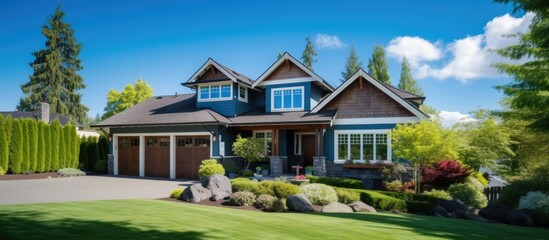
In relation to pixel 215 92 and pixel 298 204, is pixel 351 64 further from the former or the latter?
pixel 298 204

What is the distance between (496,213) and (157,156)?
18.4 m

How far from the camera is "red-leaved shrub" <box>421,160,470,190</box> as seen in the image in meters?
14.4

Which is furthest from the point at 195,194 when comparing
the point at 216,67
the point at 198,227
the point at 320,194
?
the point at 216,67

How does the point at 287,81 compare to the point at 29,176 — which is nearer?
the point at 29,176

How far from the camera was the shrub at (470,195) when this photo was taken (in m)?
12.6

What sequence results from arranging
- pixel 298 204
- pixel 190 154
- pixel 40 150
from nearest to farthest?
pixel 298 204 < pixel 190 154 < pixel 40 150

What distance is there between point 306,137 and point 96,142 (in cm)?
1764

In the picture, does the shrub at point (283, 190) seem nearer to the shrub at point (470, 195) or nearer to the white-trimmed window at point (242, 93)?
the shrub at point (470, 195)

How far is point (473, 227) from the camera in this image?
316 inches

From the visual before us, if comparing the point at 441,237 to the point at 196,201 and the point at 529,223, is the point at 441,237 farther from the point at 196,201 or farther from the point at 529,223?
the point at 196,201

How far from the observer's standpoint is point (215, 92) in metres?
21.4

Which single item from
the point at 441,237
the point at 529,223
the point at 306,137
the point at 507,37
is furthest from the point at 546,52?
the point at 306,137

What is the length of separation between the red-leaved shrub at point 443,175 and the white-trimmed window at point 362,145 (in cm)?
230

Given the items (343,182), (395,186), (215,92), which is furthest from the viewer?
(215,92)
